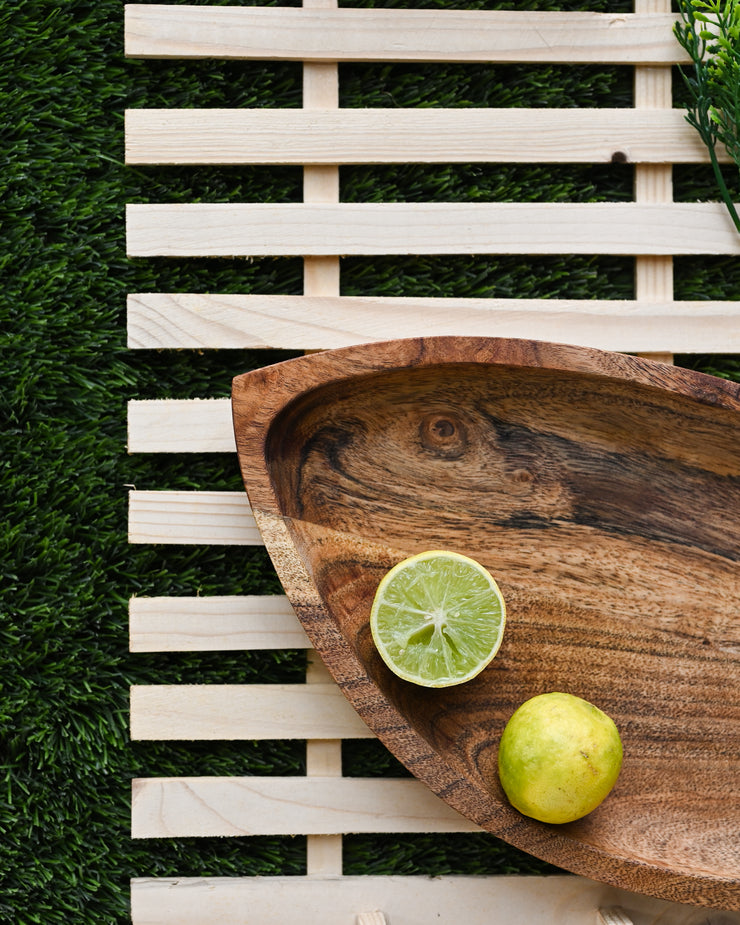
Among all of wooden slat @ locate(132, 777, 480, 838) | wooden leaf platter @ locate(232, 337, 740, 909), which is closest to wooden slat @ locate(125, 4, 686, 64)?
wooden leaf platter @ locate(232, 337, 740, 909)

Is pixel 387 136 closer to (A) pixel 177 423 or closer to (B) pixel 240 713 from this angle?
(A) pixel 177 423

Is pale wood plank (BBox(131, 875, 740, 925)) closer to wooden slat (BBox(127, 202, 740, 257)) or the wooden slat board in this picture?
the wooden slat board

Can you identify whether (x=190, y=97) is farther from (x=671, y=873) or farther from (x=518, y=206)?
(x=671, y=873)

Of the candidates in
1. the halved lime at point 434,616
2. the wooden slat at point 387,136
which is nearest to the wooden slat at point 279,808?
the halved lime at point 434,616

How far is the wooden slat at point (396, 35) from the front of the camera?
0.90 m

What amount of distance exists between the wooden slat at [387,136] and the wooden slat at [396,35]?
3.0 inches

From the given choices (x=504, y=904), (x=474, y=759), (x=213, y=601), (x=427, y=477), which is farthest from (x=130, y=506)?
(x=504, y=904)

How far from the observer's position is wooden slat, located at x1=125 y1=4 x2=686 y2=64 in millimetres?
900

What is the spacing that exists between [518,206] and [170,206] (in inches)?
18.2

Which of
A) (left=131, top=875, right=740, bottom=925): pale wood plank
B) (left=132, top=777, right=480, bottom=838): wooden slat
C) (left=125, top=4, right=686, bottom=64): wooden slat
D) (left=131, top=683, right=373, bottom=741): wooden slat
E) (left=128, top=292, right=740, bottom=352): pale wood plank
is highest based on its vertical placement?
(left=125, top=4, right=686, bottom=64): wooden slat

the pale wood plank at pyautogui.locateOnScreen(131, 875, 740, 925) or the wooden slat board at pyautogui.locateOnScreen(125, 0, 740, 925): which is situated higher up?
the wooden slat board at pyautogui.locateOnScreen(125, 0, 740, 925)

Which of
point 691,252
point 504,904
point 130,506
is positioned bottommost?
point 504,904

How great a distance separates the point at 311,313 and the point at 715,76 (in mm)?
609

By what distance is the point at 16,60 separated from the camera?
3.07 ft
